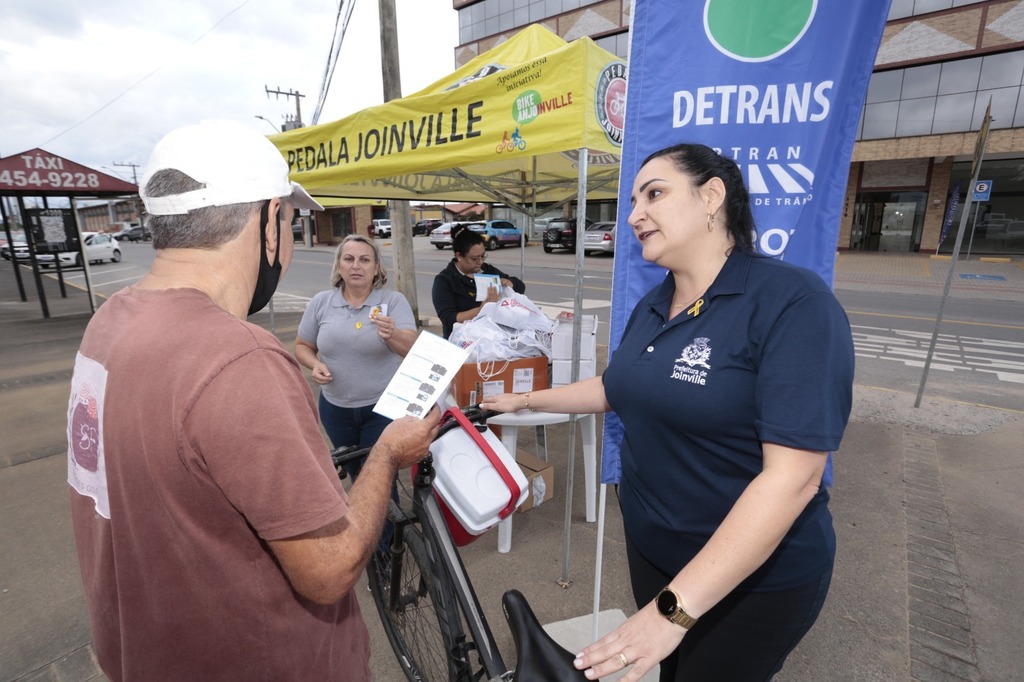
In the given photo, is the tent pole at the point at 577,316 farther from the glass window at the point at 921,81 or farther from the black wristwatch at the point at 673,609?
the glass window at the point at 921,81

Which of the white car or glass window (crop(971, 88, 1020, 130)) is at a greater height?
glass window (crop(971, 88, 1020, 130))

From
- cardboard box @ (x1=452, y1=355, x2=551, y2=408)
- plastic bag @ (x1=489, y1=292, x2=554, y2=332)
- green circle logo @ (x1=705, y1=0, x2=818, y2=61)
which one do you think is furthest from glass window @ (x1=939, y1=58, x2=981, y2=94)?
cardboard box @ (x1=452, y1=355, x2=551, y2=408)

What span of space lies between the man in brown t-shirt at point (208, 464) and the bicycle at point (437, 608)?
46cm

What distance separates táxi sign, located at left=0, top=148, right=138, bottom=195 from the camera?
28.5 ft

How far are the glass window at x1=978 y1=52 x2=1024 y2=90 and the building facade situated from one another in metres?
0.03

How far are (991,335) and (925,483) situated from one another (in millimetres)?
6843

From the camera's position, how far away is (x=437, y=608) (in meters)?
1.68

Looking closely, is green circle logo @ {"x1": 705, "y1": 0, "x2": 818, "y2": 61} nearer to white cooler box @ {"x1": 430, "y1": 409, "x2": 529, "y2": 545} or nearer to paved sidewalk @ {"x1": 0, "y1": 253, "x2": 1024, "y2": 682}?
white cooler box @ {"x1": 430, "y1": 409, "x2": 529, "y2": 545}

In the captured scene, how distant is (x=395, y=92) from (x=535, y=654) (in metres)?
7.87

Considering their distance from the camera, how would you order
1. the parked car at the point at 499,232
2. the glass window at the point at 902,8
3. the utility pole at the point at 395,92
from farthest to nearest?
the parked car at the point at 499,232
the glass window at the point at 902,8
the utility pole at the point at 395,92

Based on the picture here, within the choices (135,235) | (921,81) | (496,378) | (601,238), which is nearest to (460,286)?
(496,378)

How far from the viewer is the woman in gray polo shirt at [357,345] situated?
2.85 m

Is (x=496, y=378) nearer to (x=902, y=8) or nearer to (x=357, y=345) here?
(x=357, y=345)

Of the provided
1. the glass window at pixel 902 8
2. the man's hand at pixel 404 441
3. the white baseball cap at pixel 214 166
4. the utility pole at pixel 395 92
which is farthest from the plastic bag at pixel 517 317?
the glass window at pixel 902 8
